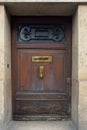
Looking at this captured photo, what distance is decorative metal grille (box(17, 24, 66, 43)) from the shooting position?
6.23 m

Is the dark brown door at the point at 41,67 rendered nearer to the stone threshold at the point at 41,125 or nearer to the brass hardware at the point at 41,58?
the brass hardware at the point at 41,58

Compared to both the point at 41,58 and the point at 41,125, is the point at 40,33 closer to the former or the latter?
the point at 41,58

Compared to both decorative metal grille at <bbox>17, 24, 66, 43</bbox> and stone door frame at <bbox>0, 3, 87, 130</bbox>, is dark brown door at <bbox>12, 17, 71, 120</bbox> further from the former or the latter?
stone door frame at <bbox>0, 3, 87, 130</bbox>

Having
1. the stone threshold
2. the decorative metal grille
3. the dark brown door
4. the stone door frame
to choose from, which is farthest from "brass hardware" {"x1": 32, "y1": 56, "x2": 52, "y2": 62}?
the stone threshold

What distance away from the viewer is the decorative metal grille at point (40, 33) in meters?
6.23

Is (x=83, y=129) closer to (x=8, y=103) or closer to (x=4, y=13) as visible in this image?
(x=8, y=103)

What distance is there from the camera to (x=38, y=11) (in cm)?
585

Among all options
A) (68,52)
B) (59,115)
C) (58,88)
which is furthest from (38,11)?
(59,115)

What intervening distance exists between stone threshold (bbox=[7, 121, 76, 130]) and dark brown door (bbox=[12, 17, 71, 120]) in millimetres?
171

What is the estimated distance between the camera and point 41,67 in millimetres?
6215

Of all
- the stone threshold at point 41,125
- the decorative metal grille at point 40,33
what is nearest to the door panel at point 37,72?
the decorative metal grille at point 40,33

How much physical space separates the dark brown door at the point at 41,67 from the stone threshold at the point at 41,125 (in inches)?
6.7

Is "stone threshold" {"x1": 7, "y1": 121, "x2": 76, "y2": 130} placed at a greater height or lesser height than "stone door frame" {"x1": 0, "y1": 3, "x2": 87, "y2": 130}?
lesser

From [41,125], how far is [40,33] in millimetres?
1996
